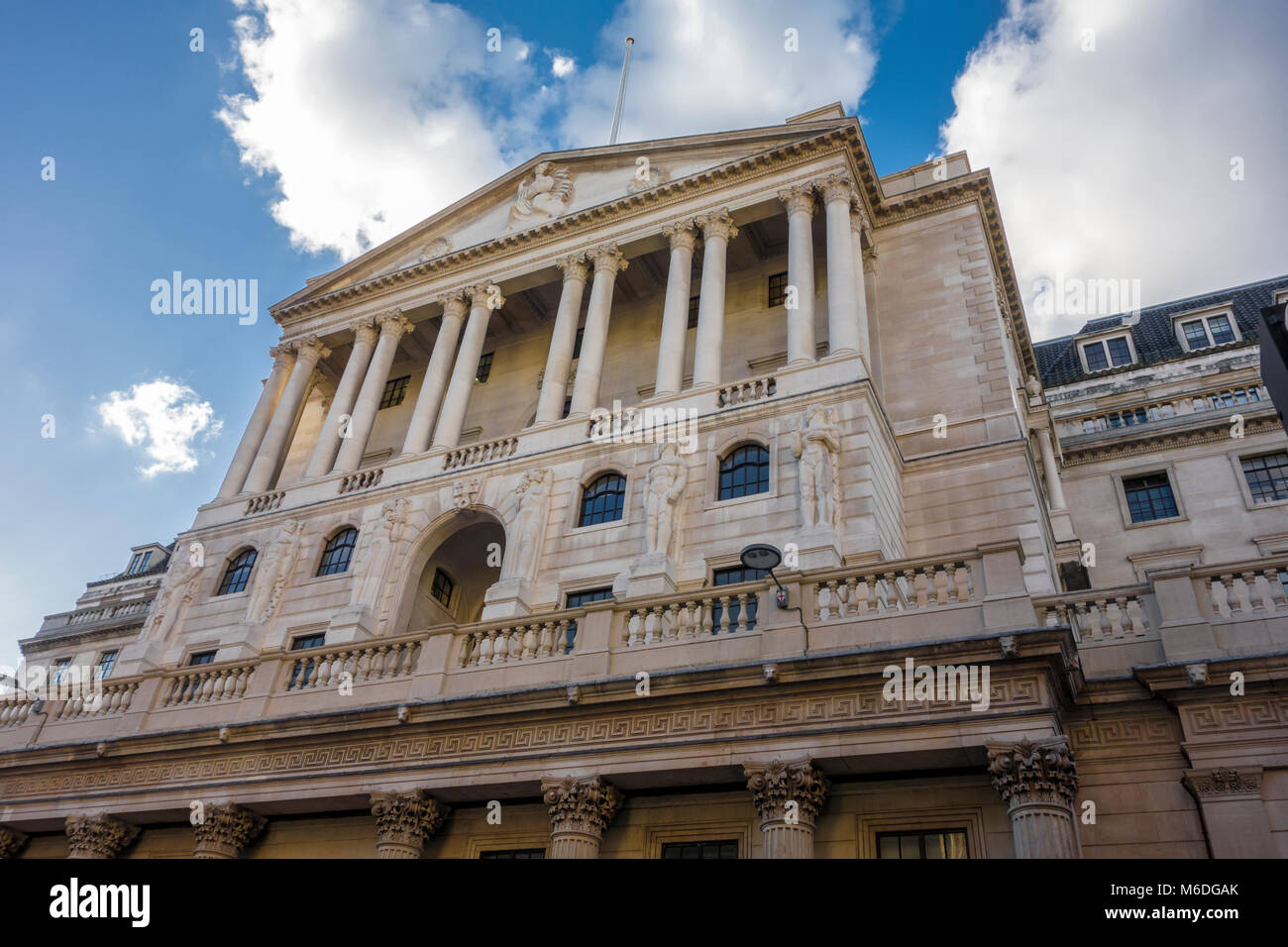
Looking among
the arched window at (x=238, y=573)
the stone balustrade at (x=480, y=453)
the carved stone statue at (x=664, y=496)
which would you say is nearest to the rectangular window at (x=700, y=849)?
the carved stone statue at (x=664, y=496)

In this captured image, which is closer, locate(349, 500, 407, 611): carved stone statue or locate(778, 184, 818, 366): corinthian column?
locate(349, 500, 407, 611): carved stone statue

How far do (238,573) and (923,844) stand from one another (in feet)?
77.7

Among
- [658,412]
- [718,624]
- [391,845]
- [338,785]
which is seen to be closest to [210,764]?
[338,785]

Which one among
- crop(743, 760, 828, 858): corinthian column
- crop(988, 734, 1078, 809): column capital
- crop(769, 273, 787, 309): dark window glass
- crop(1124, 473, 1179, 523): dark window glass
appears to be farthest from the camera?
crop(1124, 473, 1179, 523): dark window glass

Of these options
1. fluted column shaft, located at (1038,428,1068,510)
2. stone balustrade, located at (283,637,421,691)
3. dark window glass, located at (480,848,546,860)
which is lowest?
dark window glass, located at (480,848,546,860)

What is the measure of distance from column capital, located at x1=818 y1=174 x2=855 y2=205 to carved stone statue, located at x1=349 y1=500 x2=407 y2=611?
16.3 meters

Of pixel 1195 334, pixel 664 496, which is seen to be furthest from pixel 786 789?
pixel 1195 334

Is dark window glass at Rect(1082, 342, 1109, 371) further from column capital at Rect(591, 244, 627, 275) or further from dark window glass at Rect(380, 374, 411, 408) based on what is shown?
dark window glass at Rect(380, 374, 411, 408)

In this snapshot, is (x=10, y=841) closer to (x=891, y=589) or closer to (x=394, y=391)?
(x=394, y=391)

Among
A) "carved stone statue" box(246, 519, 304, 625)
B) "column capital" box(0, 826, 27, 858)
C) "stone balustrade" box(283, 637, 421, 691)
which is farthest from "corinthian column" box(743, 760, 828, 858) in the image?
"column capital" box(0, 826, 27, 858)

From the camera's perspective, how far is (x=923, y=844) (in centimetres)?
1602

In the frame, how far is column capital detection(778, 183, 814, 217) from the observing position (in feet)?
102
